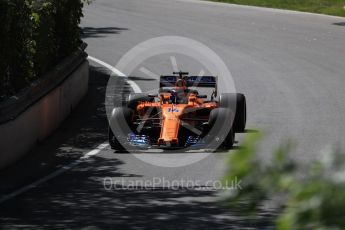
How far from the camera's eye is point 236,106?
14.5m

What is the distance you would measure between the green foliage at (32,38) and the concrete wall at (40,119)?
490mm

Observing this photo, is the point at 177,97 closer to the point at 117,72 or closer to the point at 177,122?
the point at 177,122

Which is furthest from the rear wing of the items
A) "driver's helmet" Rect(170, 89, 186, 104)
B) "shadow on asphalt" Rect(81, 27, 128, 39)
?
"shadow on asphalt" Rect(81, 27, 128, 39)

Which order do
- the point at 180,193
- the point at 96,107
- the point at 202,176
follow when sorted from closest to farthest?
the point at 180,193
the point at 202,176
the point at 96,107

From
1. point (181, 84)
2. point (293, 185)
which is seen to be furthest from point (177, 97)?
point (293, 185)

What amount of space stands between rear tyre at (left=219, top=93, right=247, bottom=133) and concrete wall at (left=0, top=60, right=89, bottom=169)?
10.3 feet

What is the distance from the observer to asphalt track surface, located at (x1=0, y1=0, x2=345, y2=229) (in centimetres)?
965

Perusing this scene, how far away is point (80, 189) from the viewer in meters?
11.4

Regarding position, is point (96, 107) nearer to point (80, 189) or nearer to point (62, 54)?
point (62, 54)

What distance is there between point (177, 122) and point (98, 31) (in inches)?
813

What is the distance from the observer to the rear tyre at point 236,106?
14.4 meters

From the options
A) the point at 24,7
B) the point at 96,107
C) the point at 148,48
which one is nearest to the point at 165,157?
the point at 24,7

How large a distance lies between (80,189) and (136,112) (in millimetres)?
3379

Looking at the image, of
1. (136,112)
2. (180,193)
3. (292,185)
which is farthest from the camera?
(136,112)
